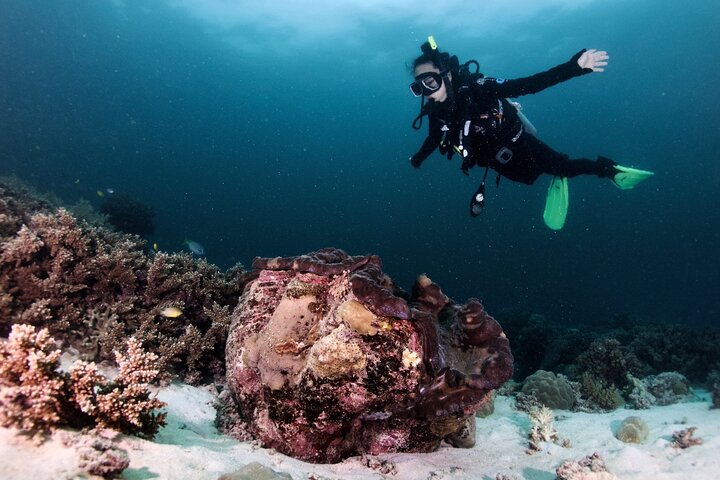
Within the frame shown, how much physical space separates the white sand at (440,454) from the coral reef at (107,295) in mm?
591

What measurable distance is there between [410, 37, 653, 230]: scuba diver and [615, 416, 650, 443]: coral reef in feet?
13.1

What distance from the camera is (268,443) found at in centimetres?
338

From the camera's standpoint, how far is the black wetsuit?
7.09 meters

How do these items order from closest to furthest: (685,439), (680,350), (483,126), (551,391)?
1. (685,439)
2. (551,391)
3. (483,126)
4. (680,350)

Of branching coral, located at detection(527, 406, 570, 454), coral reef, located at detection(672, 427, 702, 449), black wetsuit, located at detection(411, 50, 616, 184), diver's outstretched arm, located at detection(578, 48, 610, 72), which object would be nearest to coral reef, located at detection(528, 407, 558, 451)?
branching coral, located at detection(527, 406, 570, 454)

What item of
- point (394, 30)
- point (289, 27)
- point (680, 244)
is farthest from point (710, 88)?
point (289, 27)

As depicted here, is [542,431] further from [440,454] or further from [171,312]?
[171,312]

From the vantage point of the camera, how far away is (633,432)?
4.86 m

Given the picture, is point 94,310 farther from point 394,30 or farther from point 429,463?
point 394,30

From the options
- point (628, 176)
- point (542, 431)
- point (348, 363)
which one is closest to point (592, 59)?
point (628, 176)

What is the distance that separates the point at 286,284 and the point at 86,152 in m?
100

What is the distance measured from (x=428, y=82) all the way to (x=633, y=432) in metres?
6.42

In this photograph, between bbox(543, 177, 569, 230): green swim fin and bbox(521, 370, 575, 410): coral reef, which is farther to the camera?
bbox(543, 177, 569, 230): green swim fin

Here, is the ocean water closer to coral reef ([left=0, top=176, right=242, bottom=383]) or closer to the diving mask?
coral reef ([left=0, top=176, right=242, bottom=383])
